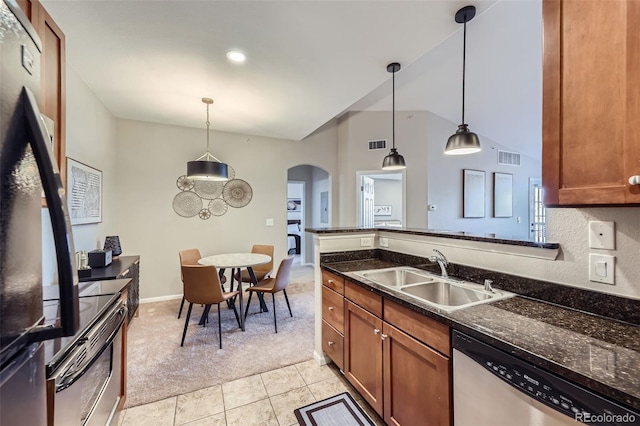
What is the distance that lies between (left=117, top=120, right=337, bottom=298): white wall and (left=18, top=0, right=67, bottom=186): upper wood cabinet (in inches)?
106

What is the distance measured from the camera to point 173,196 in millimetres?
4156

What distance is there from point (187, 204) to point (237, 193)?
0.78 meters

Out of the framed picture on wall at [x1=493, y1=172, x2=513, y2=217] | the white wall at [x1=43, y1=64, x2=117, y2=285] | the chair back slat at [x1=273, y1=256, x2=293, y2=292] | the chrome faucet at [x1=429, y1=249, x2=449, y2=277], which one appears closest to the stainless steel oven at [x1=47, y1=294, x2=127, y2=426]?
the white wall at [x1=43, y1=64, x2=117, y2=285]

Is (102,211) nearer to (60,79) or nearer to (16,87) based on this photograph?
(60,79)

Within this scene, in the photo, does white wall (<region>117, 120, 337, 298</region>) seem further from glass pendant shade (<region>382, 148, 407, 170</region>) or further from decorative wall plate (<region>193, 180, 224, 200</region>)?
glass pendant shade (<region>382, 148, 407, 170</region>)

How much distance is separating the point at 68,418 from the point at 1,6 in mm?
1146

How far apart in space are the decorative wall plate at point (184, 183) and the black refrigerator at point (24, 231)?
3783 millimetres

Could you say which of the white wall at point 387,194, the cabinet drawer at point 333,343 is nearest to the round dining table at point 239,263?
the cabinet drawer at point 333,343

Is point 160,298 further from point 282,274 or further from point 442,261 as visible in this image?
point 442,261

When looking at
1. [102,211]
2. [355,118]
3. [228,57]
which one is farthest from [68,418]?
[355,118]

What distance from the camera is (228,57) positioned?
232 cm

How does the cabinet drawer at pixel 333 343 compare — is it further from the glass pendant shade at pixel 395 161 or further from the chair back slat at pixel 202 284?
the glass pendant shade at pixel 395 161

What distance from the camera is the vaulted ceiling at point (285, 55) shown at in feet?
5.97

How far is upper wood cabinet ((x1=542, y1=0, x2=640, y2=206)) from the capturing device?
824 mm
